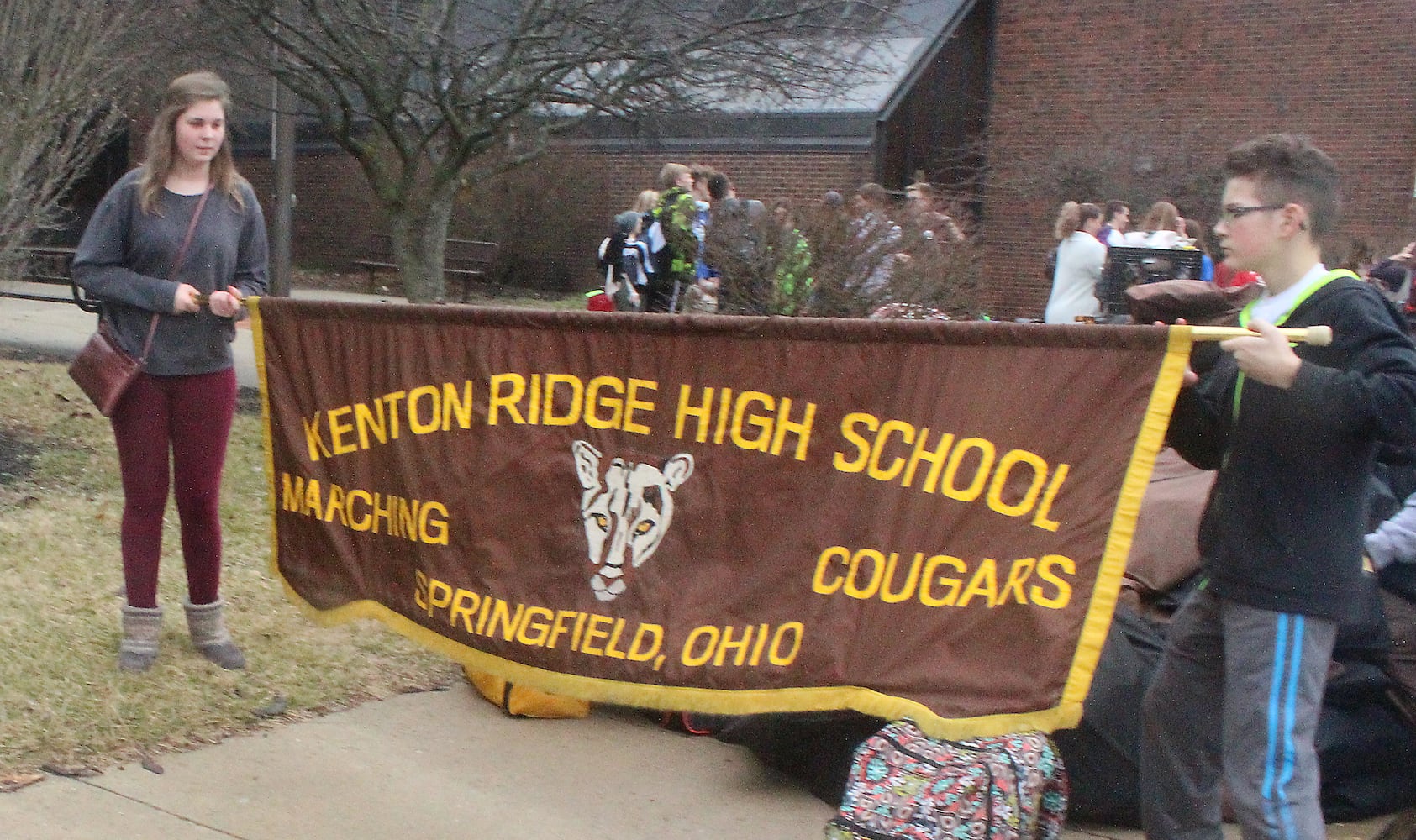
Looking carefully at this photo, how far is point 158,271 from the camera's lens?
4.52 meters

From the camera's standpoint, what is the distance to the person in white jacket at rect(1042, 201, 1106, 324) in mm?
10633

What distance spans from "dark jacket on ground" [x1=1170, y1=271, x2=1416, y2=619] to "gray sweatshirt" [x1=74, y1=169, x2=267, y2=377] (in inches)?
122

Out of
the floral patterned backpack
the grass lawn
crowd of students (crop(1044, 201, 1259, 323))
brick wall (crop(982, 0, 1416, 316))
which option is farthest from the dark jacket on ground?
brick wall (crop(982, 0, 1416, 316))

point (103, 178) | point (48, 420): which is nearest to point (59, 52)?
point (48, 420)

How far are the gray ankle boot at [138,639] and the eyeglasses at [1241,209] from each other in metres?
3.49

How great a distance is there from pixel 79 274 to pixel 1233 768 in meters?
3.54

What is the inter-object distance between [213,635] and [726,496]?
7.24 ft

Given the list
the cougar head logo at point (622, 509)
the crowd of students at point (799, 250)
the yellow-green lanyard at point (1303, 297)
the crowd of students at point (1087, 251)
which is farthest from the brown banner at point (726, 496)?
the crowd of students at point (1087, 251)

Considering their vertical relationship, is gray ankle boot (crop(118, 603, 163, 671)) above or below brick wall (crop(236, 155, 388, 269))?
below

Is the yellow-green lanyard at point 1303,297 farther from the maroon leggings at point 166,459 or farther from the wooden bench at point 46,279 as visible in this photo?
the wooden bench at point 46,279

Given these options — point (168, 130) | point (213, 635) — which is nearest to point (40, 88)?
point (168, 130)

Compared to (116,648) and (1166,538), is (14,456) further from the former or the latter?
(1166,538)

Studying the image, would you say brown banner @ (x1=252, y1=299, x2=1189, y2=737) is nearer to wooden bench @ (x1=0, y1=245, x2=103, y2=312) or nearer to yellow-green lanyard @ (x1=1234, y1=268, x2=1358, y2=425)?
yellow-green lanyard @ (x1=1234, y1=268, x2=1358, y2=425)

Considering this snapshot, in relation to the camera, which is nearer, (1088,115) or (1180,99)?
(1180,99)
